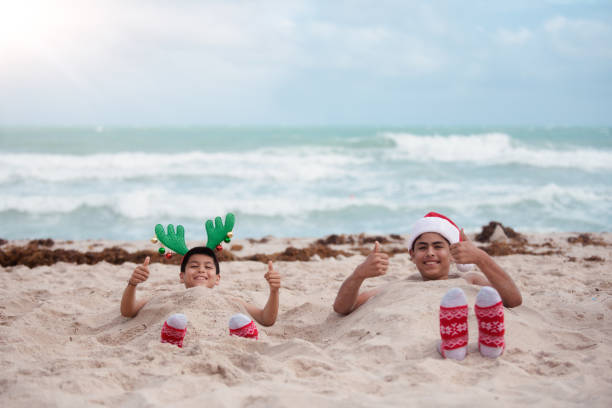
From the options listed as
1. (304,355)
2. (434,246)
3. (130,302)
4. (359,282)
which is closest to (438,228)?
(434,246)

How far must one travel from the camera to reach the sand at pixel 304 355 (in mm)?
2385

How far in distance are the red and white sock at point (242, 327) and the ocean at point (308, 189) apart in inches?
308

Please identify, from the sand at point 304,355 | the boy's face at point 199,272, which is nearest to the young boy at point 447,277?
the sand at point 304,355

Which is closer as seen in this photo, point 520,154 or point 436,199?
point 436,199

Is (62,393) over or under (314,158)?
under

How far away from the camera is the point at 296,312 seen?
182 inches

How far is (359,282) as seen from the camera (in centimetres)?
377

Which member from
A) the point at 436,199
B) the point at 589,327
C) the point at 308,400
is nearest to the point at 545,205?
the point at 436,199

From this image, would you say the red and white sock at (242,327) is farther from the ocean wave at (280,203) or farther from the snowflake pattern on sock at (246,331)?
the ocean wave at (280,203)

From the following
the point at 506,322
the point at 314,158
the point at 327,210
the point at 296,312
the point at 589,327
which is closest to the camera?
the point at 506,322

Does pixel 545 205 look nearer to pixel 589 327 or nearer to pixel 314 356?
pixel 589 327

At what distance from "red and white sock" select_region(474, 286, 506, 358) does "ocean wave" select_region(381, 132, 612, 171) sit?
21.3 m

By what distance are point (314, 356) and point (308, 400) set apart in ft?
2.16

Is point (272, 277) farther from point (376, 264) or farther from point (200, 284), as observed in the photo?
point (200, 284)
